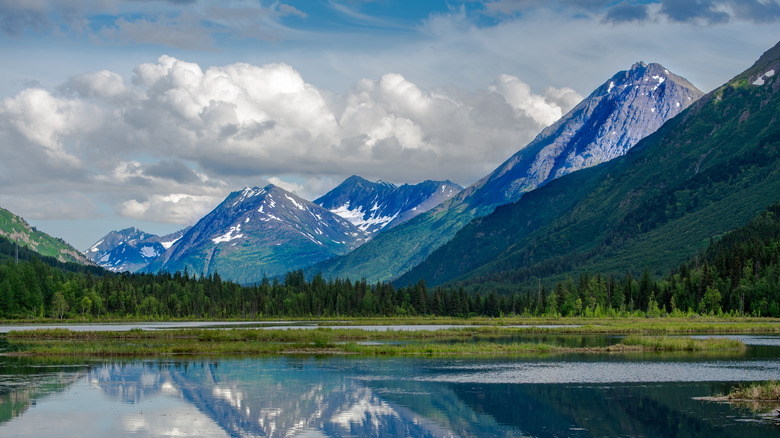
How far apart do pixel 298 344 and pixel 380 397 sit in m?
49.6

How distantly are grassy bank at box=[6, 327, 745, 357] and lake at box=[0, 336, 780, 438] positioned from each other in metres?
10.8

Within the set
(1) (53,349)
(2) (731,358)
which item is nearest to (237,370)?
(1) (53,349)

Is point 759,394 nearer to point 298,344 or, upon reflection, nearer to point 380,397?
point 380,397

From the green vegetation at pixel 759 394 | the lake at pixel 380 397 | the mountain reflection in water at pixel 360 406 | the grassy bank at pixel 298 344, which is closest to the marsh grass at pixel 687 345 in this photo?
the grassy bank at pixel 298 344

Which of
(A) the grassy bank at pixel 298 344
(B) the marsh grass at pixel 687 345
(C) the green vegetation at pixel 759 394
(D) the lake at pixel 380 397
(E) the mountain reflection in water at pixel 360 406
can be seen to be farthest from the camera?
(B) the marsh grass at pixel 687 345

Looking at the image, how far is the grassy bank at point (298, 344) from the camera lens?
10506 cm

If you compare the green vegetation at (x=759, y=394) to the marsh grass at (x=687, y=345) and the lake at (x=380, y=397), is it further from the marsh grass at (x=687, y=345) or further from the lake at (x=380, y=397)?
the marsh grass at (x=687, y=345)

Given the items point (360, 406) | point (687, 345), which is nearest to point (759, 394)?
point (360, 406)

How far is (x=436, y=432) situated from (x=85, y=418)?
974 inches

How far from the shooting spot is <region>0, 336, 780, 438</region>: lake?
169 feet

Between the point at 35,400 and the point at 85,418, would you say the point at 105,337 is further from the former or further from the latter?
the point at 85,418

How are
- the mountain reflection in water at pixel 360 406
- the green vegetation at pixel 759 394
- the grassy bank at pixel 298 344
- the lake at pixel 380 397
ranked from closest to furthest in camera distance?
1. the mountain reflection in water at pixel 360 406
2. the lake at pixel 380 397
3. the green vegetation at pixel 759 394
4. the grassy bank at pixel 298 344

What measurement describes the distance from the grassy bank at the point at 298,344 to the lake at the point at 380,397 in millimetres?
10759

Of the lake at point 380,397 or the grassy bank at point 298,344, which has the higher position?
the grassy bank at point 298,344
